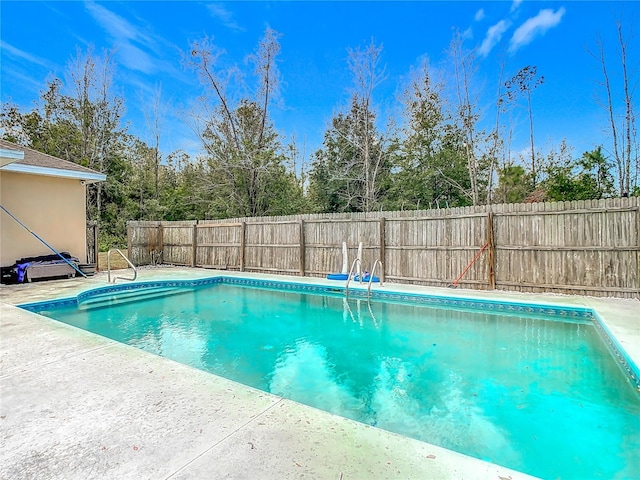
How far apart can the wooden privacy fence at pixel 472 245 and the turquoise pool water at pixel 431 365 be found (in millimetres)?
1302

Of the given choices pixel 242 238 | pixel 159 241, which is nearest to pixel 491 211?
pixel 242 238

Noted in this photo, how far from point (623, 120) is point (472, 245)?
6936 mm

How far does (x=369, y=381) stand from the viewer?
3.92 m

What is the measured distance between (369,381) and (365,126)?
512 inches

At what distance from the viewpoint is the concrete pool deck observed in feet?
5.92

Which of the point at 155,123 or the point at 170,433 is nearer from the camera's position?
the point at 170,433

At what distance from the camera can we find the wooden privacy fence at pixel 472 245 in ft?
21.4

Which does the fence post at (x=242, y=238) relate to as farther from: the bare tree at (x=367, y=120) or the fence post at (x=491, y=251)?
the fence post at (x=491, y=251)

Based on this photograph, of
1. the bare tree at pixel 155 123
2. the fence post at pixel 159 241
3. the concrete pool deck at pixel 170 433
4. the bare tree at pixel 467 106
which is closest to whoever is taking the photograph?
the concrete pool deck at pixel 170 433

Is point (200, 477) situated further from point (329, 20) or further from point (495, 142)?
point (495, 142)

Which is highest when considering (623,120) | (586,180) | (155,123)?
(155,123)

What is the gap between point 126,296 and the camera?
8.32 meters

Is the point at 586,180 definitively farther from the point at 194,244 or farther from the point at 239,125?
the point at 239,125

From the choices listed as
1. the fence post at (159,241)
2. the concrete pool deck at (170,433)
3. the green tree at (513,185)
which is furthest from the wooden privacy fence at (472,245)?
the green tree at (513,185)
